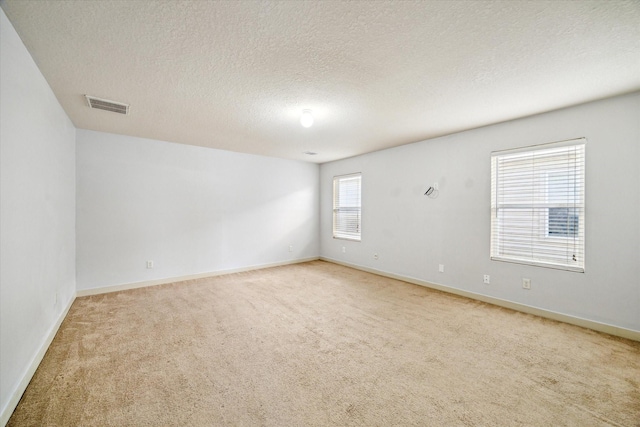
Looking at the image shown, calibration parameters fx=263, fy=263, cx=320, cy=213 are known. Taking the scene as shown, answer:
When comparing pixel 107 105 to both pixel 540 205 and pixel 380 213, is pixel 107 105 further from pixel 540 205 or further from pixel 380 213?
pixel 540 205

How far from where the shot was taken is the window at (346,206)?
19.7 ft

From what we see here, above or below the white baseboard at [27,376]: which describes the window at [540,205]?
above

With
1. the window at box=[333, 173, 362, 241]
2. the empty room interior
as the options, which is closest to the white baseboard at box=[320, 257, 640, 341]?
the empty room interior

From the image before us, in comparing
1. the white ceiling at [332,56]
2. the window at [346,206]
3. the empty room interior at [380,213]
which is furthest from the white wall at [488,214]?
the white ceiling at [332,56]

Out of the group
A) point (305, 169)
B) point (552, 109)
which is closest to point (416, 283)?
point (552, 109)

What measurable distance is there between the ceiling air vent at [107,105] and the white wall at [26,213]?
0.32 meters

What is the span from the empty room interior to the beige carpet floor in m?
0.02

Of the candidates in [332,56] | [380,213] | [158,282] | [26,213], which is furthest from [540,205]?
[158,282]

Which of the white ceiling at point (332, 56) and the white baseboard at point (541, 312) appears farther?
the white baseboard at point (541, 312)

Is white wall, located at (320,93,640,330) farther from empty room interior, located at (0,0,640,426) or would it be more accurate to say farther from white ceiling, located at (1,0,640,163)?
white ceiling, located at (1,0,640,163)

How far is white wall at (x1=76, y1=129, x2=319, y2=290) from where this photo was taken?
4.07 meters

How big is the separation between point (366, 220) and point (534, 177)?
2.94m

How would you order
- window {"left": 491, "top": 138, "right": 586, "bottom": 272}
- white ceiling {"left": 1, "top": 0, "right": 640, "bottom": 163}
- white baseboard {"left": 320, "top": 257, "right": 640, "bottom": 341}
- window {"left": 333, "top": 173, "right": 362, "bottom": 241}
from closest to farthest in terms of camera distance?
1. white ceiling {"left": 1, "top": 0, "right": 640, "bottom": 163}
2. white baseboard {"left": 320, "top": 257, "right": 640, "bottom": 341}
3. window {"left": 491, "top": 138, "right": 586, "bottom": 272}
4. window {"left": 333, "top": 173, "right": 362, "bottom": 241}

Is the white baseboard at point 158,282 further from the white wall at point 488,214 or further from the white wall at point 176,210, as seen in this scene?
the white wall at point 488,214
